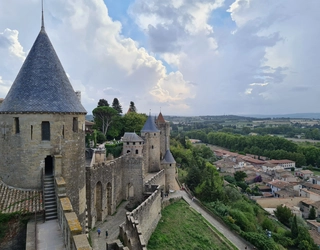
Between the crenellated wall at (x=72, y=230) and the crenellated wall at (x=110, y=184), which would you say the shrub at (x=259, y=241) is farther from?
the crenellated wall at (x=72, y=230)

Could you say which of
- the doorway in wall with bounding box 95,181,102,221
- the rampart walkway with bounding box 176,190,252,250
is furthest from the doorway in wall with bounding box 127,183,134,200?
the rampart walkway with bounding box 176,190,252,250

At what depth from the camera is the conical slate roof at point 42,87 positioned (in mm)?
12672

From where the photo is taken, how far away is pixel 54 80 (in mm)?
13648

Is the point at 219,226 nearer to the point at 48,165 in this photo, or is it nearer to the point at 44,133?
the point at 48,165

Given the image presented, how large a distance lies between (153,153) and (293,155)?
302 feet

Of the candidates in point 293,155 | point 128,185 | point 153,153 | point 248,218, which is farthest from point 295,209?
point 293,155

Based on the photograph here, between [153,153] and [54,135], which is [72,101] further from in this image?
[153,153]

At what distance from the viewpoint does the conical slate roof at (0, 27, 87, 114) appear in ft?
41.6

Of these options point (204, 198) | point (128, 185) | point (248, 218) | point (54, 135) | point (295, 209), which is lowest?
point (295, 209)

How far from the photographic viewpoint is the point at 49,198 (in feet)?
39.8

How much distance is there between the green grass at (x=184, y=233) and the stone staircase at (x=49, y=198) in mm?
12791

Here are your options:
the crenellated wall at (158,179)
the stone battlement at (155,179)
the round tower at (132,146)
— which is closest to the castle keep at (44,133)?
the stone battlement at (155,179)

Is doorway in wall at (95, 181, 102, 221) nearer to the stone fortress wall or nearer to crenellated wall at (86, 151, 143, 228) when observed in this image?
crenellated wall at (86, 151, 143, 228)

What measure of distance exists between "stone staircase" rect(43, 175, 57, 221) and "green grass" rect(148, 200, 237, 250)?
12.8 meters
